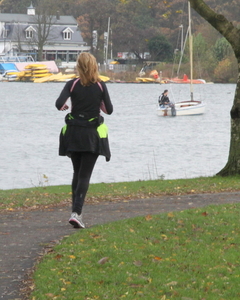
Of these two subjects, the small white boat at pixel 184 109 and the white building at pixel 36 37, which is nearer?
the small white boat at pixel 184 109

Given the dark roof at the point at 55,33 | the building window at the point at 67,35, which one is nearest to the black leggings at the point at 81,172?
the dark roof at the point at 55,33

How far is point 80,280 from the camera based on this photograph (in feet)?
21.7

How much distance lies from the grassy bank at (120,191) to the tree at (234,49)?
319mm

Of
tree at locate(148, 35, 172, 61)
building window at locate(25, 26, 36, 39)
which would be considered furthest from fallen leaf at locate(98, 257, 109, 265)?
building window at locate(25, 26, 36, 39)

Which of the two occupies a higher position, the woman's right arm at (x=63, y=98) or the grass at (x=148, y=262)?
the woman's right arm at (x=63, y=98)

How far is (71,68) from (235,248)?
11024 centimetres

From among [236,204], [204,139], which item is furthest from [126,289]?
[204,139]

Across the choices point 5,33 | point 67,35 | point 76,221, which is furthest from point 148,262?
point 5,33

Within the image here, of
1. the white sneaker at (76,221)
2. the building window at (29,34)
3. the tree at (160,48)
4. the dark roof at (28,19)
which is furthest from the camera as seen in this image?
the building window at (29,34)

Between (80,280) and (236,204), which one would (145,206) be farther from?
(80,280)

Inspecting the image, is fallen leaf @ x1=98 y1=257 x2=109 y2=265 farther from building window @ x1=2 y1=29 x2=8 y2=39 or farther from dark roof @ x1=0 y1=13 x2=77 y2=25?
building window @ x1=2 y1=29 x2=8 y2=39

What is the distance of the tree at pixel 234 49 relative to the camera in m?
14.8

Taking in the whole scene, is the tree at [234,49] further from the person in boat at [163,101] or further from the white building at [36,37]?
the white building at [36,37]

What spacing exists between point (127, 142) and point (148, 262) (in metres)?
33.6
